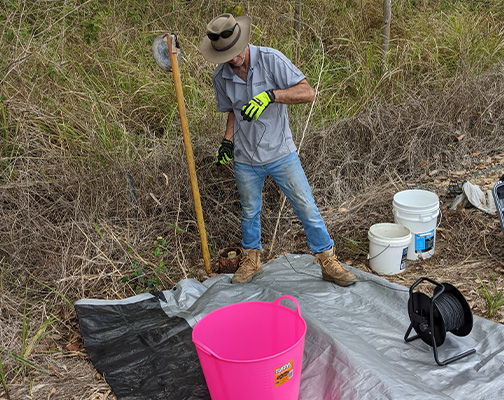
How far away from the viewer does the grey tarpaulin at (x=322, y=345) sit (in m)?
2.50

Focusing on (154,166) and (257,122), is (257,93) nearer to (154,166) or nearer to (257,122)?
(257,122)

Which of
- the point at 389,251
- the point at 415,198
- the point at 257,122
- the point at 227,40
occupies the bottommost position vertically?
the point at 389,251

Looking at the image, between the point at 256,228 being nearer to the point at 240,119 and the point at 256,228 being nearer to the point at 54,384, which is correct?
the point at 240,119

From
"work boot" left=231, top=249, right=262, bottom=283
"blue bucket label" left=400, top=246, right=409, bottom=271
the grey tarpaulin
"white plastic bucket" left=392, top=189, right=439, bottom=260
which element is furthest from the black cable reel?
"work boot" left=231, top=249, right=262, bottom=283

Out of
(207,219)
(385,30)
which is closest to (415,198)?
(207,219)

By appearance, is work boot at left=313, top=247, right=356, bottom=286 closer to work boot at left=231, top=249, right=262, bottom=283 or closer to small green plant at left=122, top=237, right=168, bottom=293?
work boot at left=231, top=249, right=262, bottom=283

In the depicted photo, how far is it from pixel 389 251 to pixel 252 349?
1.66 m

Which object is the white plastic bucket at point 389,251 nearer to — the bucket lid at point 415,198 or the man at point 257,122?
the bucket lid at point 415,198

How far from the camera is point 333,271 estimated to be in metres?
3.59

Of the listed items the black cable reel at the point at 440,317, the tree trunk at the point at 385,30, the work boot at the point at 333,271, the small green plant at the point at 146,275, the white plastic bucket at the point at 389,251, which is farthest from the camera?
the tree trunk at the point at 385,30

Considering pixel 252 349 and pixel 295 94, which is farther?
pixel 295 94

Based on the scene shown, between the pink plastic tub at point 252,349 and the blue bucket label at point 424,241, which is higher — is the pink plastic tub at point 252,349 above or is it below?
above

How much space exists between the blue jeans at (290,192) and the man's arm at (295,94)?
1.45ft

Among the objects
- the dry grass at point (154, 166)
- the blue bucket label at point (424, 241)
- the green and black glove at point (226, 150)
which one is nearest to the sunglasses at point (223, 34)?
the green and black glove at point (226, 150)
